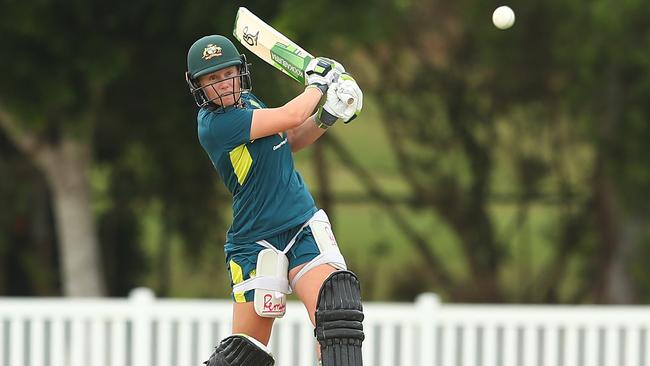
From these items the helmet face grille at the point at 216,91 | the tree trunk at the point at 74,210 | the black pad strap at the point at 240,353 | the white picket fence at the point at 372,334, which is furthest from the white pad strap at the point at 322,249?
the tree trunk at the point at 74,210

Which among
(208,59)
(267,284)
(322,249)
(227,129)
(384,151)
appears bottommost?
(267,284)

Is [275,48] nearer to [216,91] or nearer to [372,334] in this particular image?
[216,91]

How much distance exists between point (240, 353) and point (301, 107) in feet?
3.10

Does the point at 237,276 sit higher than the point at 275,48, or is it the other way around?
the point at 275,48

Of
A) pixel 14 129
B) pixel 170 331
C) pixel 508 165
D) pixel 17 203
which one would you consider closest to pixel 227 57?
pixel 170 331

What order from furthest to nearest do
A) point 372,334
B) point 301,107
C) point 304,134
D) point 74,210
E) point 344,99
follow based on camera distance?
point 74,210, point 372,334, point 304,134, point 344,99, point 301,107

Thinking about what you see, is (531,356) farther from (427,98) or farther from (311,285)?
(427,98)

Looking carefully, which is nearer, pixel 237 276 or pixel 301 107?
pixel 301 107

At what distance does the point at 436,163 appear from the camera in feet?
44.2

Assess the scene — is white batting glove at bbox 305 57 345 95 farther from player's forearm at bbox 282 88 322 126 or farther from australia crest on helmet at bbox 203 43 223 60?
australia crest on helmet at bbox 203 43 223 60

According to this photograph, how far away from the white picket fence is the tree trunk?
3079 millimetres

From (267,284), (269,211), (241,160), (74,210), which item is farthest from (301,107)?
(74,210)

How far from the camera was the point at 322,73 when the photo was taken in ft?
14.2

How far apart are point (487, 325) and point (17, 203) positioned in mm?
6086
